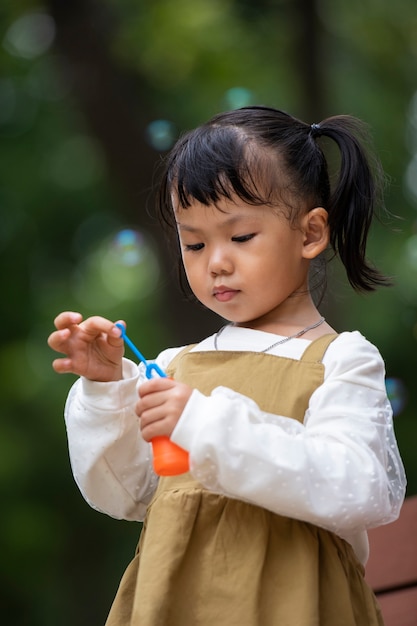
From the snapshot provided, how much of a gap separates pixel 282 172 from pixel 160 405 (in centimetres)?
48

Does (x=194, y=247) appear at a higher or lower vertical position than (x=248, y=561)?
higher

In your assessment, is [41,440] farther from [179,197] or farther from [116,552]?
[179,197]

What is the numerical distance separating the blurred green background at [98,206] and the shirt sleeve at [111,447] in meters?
2.77

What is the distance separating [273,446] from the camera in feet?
5.36

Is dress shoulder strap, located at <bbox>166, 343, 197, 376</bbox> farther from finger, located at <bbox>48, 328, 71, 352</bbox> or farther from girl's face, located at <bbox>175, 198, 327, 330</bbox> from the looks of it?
finger, located at <bbox>48, 328, 71, 352</bbox>

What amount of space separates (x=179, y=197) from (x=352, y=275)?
362 mm

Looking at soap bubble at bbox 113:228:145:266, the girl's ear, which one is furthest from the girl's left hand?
soap bubble at bbox 113:228:145:266

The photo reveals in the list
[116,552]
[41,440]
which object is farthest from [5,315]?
[116,552]

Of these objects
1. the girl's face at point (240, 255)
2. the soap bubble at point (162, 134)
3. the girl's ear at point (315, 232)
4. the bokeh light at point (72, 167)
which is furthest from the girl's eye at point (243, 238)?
the bokeh light at point (72, 167)

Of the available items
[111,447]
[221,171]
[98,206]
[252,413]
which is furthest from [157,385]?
[98,206]

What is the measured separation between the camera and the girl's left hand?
1.62 meters

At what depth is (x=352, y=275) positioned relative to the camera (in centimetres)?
206

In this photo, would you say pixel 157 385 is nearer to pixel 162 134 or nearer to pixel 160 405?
pixel 160 405

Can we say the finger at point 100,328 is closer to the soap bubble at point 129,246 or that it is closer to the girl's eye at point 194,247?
the girl's eye at point 194,247
